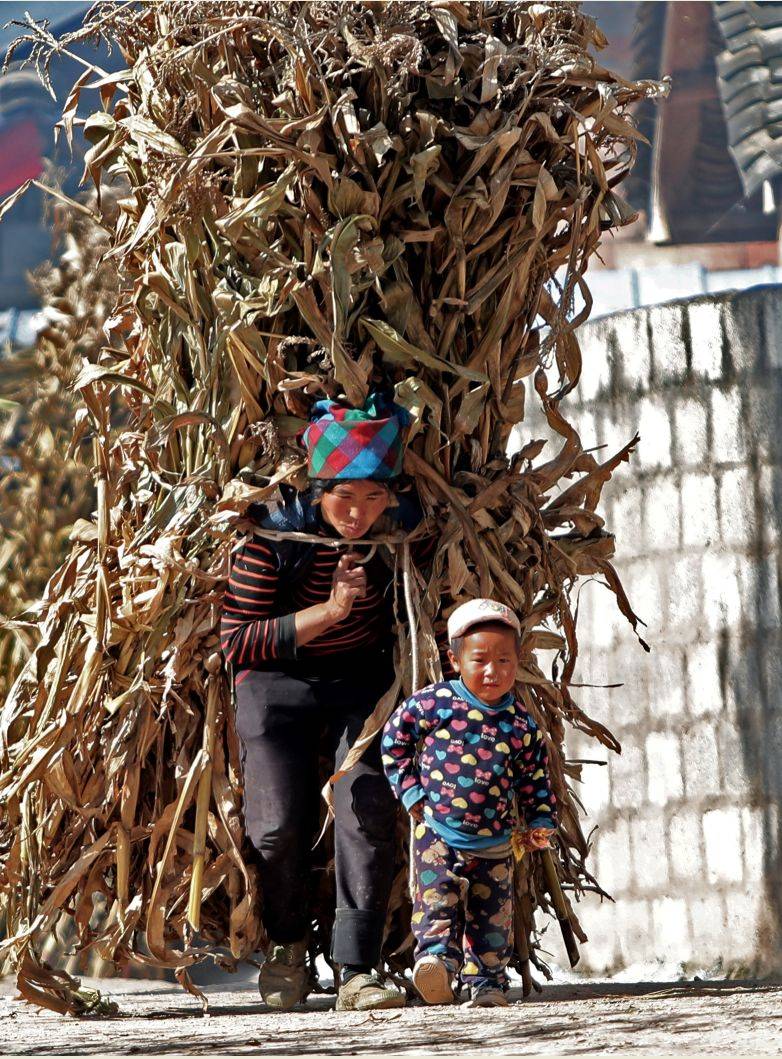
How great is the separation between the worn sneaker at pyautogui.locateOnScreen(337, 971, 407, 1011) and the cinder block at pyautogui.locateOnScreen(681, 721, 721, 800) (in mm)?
1694

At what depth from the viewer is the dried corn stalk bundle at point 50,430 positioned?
538cm

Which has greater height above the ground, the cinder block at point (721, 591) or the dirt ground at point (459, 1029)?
the cinder block at point (721, 591)

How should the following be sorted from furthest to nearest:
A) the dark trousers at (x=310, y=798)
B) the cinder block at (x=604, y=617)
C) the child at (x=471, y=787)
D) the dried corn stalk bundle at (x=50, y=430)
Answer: the dried corn stalk bundle at (x=50, y=430)
the cinder block at (x=604, y=617)
the dark trousers at (x=310, y=798)
the child at (x=471, y=787)

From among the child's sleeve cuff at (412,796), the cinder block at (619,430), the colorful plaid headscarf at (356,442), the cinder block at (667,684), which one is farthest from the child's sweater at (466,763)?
the cinder block at (619,430)

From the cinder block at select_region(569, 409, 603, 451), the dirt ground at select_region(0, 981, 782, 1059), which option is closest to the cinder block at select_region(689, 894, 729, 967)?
the dirt ground at select_region(0, 981, 782, 1059)

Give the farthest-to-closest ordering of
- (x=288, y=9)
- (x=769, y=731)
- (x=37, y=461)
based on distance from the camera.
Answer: (x=37, y=461)
(x=769, y=731)
(x=288, y=9)

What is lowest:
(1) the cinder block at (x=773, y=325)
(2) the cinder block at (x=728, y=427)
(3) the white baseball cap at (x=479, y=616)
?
(3) the white baseball cap at (x=479, y=616)

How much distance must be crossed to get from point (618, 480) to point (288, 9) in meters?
2.01

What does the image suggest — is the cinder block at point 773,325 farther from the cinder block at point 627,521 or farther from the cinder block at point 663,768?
the cinder block at point 663,768

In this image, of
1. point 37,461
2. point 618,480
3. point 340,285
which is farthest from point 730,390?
point 37,461

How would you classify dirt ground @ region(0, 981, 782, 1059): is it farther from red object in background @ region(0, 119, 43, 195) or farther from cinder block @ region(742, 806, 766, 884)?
red object in background @ region(0, 119, 43, 195)

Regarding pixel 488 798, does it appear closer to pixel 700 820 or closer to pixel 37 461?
pixel 700 820

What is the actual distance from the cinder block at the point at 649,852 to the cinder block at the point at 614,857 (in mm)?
29

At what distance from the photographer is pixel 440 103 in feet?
12.0
